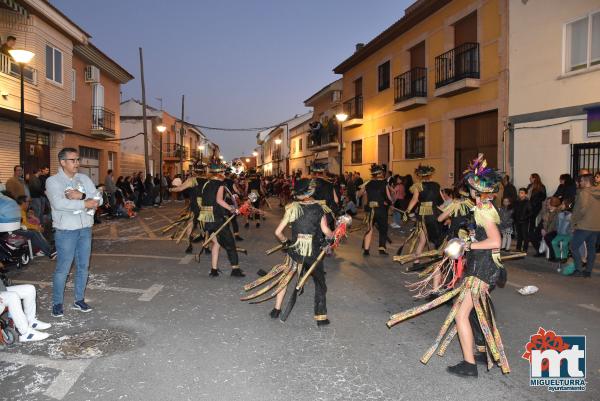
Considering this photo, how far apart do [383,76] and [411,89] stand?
3.77 meters

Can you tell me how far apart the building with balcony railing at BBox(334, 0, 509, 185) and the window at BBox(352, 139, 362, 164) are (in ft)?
2.20

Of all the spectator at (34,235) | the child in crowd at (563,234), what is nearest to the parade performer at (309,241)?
the spectator at (34,235)

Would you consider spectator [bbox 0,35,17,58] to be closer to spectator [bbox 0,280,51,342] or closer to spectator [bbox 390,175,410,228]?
spectator [bbox 0,280,51,342]

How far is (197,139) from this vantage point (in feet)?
222

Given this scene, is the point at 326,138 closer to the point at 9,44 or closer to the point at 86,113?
the point at 86,113

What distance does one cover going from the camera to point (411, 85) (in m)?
19.3

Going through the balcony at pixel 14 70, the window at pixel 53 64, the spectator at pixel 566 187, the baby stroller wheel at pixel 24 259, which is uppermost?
the window at pixel 53 64

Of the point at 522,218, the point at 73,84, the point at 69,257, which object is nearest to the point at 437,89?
the point at 522,218

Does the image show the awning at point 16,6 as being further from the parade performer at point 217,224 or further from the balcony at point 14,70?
the parade performer at point 217,224

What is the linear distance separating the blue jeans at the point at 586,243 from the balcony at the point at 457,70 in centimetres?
814

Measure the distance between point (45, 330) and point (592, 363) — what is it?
5.52 meters

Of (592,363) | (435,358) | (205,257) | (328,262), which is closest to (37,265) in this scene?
(205,257)

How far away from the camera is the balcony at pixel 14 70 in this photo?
48.2 ft

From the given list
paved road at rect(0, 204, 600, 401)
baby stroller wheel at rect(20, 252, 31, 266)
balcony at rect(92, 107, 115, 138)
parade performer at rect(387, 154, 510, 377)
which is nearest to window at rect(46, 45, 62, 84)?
balcony at rect(92, 107, 115, 138)
